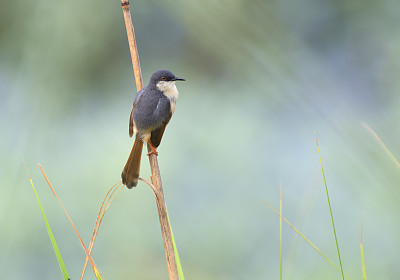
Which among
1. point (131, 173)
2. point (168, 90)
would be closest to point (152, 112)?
point (168, 90)

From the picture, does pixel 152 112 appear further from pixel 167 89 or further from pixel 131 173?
pixel 131 173

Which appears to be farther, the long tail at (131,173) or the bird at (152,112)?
the bird at (152,112)

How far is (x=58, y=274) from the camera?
65.2 inches

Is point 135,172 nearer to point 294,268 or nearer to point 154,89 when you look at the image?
point 154,89

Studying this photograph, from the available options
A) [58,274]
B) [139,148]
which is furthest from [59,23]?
[139,148]

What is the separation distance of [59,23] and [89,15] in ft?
0.45

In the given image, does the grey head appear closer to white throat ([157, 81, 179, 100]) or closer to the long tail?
white throat ([157, 81, 179, 100])

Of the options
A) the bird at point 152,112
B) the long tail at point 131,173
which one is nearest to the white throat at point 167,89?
the bird at point 152,112

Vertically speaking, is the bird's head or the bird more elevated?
the bird's head

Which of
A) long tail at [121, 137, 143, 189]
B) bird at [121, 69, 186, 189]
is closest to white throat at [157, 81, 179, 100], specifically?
bird at [121, 69, 186, 189]

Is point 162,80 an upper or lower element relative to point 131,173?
upper

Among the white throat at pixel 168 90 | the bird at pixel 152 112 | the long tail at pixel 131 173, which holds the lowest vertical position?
the long tail at pixel 131 173

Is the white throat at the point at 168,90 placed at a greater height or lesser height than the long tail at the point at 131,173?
greater

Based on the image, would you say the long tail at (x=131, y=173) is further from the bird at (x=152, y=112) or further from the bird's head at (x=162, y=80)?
the bird's head at (x=162, y=80)
